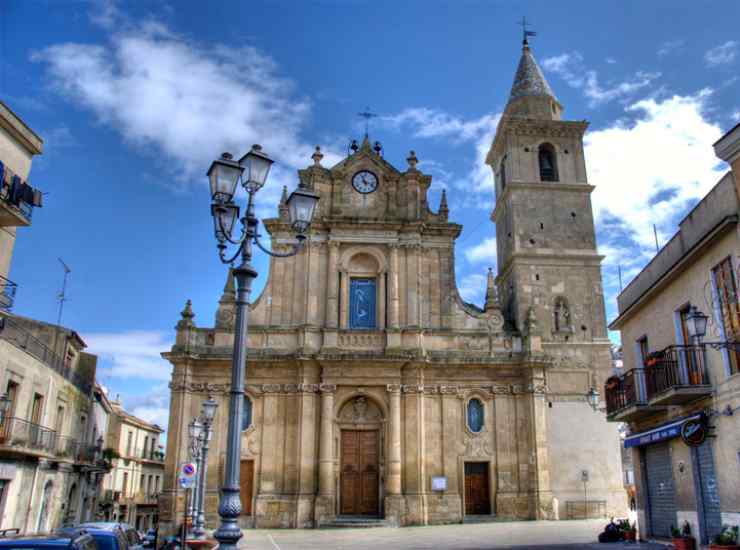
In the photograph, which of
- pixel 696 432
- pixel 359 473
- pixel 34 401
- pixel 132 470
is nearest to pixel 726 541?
pixel 696 432

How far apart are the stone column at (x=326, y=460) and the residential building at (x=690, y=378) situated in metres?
11.9

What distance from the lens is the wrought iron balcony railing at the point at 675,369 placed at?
14.8 meters

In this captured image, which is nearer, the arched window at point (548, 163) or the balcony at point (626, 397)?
the balcony at point (626, 397)

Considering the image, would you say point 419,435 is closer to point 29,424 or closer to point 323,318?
point 323,318

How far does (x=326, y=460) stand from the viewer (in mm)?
26719

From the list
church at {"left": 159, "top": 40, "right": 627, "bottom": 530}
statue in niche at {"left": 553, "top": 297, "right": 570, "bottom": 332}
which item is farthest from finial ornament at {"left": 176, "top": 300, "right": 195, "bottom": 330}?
statue in niche at {"left": 553, "top": 297, "right": 570, "bottom": 332}

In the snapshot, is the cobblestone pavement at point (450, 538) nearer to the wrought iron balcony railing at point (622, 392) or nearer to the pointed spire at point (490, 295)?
the wrought iron balcony railing at point (622, 392)

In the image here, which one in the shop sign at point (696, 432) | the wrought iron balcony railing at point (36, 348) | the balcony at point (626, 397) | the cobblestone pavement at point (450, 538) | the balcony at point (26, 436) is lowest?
the cobblestone pavement at point (450, 538)

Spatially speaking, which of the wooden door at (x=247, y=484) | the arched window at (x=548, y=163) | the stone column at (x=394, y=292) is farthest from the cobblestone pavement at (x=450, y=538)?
the arched window at (x=548, y=163)

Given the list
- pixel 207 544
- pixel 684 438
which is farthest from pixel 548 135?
pixel 207 544

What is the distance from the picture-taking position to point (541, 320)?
30125 mm

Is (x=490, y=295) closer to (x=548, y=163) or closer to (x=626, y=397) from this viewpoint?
Result: (x=548, y=163)

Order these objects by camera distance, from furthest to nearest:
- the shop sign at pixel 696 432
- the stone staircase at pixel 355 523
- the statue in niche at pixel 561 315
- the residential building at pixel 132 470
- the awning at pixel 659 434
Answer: the residential building at pixel 132 470 → the statue in niche at pixel 561 315 → the stone staircase at pixel 355 523 → the awning at pixel 659 434 → the shop sign at pixel 696 432

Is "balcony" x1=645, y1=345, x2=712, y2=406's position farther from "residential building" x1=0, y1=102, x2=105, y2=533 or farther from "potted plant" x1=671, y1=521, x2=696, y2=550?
"residential building" x1=0, y1=102, x2=105, y2=533
